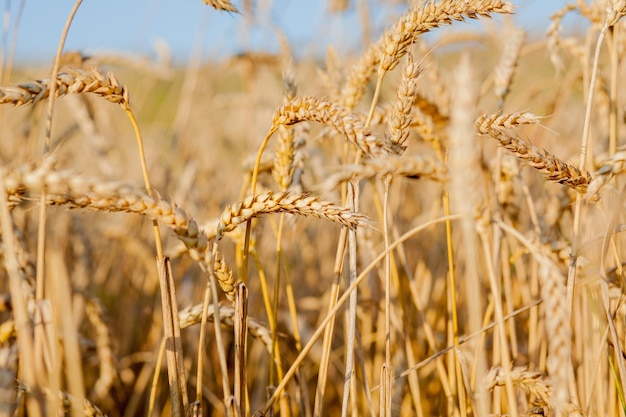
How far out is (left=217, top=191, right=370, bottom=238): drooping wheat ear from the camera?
2.81 ft

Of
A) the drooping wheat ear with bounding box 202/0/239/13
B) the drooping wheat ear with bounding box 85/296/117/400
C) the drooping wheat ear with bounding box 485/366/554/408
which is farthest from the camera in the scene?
the drooping wheat ear with bounding box 85/296/117/400

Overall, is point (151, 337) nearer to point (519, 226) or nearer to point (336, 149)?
point (336, 149)

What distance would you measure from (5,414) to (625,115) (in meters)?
1.74

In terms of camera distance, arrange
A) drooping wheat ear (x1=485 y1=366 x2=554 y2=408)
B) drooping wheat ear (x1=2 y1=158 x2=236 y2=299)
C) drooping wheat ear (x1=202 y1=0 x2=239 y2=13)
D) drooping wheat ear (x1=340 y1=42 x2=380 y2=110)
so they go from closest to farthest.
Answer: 1. drooping wheat ear (x1=2 y1=158 x2=236 y2=299)
2. drooping wheat ear (x1=485 y1=366 x2=554 y2=408)
3. drooping wheat ear (x1=202 y1=0 x2=239 y2=13)
4. drooping wheat ear (x1=340 y1=42 x2=380 y2=110)

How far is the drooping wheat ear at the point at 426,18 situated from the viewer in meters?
1.00

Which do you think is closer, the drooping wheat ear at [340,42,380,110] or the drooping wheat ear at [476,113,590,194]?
the drooping wheat ear at [476,113,590,194]

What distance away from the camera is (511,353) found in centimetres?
143

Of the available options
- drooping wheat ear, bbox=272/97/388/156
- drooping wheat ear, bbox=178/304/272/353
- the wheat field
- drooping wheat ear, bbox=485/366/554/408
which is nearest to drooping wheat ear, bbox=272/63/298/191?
the wheat field

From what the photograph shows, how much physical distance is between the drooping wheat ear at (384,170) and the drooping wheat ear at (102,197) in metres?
0.19

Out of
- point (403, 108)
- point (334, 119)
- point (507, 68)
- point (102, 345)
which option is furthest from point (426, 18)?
point (102, 345)

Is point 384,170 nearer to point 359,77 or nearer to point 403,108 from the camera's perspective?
point 403,108

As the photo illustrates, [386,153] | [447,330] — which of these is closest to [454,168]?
[386,153]

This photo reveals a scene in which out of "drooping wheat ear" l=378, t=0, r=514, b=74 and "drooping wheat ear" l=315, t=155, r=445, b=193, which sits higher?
"drooping wheat ear" l=378, t=0, r=514, b=74

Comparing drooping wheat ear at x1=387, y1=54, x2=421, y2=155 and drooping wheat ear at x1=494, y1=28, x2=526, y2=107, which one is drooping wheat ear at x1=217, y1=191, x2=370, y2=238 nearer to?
drooping wheat ear at x1=387, y1=54, x2=421, y2=155
